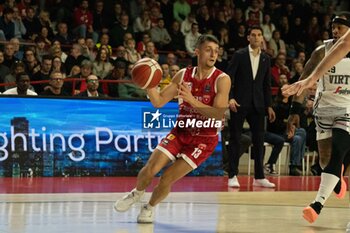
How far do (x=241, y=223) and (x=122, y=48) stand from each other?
9.01m

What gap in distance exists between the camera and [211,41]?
7.65 metres

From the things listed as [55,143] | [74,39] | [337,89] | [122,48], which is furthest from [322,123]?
[74,39]

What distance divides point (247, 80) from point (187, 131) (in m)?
4.58

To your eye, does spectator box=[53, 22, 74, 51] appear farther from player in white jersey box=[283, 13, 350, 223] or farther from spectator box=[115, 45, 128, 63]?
player in white jersey box=[283, 13, 350, 223]

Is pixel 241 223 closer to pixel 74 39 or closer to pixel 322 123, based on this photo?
pixel 322 123

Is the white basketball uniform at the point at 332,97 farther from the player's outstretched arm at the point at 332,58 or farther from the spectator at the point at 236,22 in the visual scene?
the spectator at the point at 236,22

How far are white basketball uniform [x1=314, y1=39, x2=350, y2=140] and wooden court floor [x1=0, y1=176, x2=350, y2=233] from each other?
912 mm

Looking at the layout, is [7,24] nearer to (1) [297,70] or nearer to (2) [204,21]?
(2) [204,21]

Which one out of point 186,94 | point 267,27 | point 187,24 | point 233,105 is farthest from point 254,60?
point 267,27

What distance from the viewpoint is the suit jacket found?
11.7 meters

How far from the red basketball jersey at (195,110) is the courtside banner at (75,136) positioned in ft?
15.2

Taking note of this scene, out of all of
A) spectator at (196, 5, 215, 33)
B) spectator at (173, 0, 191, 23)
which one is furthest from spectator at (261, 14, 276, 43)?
spectator at (173, 0, 191, 23)

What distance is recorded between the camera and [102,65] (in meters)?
15.2

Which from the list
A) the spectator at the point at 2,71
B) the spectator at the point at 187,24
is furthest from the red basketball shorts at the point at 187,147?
the spectator at the point at 187,24
